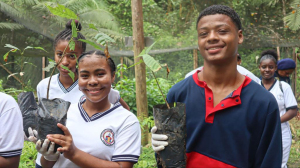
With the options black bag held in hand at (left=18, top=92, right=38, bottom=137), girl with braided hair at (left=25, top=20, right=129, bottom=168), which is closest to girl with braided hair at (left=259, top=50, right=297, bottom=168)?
girl with braided hair at (left=25, top=20, right=129, bottom=168)

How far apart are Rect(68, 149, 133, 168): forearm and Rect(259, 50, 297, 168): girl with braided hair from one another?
108 inches

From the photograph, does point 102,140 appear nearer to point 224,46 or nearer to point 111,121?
point 111,121

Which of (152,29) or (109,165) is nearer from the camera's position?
(109,165)

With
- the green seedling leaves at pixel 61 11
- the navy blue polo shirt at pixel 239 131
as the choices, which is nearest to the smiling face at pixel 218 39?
the navy blue polo shirt at pixel 239 131

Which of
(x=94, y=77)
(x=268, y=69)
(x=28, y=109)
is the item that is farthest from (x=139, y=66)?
(x=94, y=77)

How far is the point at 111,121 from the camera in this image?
215 cm

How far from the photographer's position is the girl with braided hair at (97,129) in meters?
2.00

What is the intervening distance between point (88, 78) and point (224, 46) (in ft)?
2.78

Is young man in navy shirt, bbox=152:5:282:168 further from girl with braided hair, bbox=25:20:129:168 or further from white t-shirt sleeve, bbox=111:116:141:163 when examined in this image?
girl with braided hair, bbox=25:20:129:168

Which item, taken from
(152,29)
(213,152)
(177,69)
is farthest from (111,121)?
(152,29)

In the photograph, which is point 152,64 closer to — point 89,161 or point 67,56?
point 89,161

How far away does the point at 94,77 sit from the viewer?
2.21 meters

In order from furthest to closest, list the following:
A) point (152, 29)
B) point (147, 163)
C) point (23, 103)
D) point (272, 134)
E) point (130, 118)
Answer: point (152, 29) < point (147, 163) < point (23, 103) < point (130, 118) < point (272, 134)

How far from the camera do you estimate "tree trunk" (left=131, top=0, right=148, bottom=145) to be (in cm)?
513
